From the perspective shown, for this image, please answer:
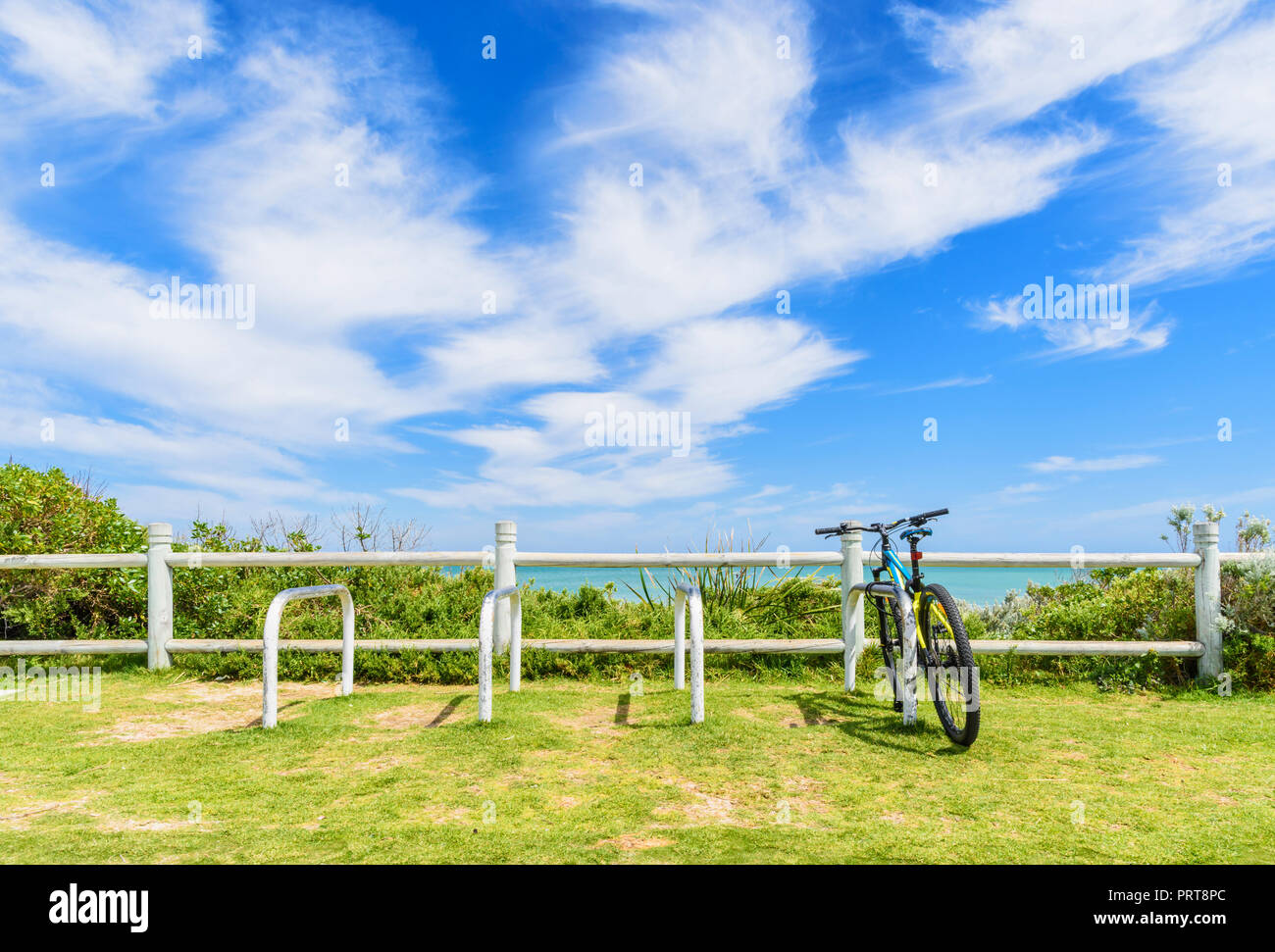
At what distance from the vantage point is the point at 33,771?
493 centimetres

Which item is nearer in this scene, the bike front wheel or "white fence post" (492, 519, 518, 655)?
the bike front wheel

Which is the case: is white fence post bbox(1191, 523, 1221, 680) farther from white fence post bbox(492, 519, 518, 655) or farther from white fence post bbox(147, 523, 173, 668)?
white fence post bbox(147, 523, 173, 668)

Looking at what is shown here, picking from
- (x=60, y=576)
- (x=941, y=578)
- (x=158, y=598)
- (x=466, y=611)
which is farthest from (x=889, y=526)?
(x=941, y=578)

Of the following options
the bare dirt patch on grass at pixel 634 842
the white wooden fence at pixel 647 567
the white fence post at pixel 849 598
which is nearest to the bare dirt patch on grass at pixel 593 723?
the white wooden fence at pixel 647 567

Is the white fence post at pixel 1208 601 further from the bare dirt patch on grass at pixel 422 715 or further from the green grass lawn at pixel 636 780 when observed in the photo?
the bare dirt patch on grass at pixel 422 715

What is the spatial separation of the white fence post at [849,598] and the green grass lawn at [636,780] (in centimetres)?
48

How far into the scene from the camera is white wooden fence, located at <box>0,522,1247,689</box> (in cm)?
715

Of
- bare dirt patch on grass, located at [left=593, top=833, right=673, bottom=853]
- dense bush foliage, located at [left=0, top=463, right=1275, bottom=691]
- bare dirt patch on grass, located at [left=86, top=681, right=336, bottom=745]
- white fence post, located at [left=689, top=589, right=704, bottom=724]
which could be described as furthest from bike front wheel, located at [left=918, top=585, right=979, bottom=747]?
bare dirt patch on grass, located at [left=86, top=681, right=336, bottom=745]

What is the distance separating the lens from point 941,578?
181 feet

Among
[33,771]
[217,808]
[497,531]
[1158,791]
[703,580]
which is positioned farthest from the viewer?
[703,580]

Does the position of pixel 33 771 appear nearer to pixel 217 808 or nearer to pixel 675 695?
pixel 217 808

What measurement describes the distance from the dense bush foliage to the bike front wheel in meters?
2.02
